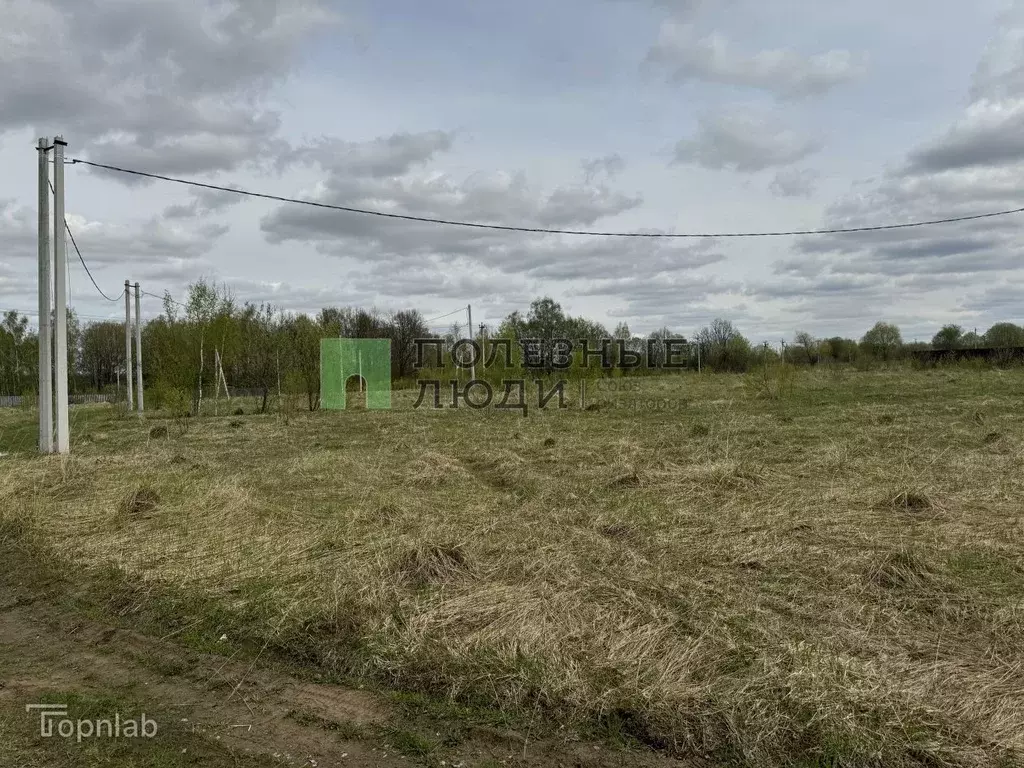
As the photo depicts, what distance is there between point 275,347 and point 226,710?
27.2 metres

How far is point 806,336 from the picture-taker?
5497 centimetres

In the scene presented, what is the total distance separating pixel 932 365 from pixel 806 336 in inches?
536

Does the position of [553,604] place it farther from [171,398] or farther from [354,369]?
[354,369]

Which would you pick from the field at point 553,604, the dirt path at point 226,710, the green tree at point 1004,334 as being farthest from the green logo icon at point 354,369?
the green tree at point 1004,334

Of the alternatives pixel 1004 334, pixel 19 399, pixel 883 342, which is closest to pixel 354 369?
pixel 19 399

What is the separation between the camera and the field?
314 centimetres

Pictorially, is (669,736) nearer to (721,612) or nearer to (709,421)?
(721,612)

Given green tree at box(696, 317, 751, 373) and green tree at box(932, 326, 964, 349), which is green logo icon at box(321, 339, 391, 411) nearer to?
green tree at box(696, 317, 751, 373)

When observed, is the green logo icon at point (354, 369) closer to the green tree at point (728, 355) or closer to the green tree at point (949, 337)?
the green tree at point (728, 355)

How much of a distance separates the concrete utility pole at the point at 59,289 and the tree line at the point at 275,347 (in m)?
10.9

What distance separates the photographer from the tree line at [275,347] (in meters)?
24.6

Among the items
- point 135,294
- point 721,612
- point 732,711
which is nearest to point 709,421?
point 721,612

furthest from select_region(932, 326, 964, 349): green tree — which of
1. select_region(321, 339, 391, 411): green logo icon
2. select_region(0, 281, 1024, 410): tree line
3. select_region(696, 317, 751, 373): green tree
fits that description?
select_region(321, 339, 391, 411): green logo icon

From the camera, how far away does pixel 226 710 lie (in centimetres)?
342
